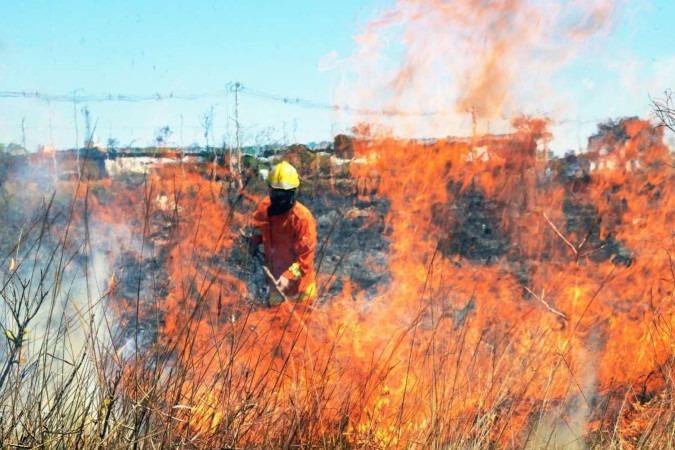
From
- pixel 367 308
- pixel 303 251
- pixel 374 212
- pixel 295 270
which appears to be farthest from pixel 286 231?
pixel 374 212

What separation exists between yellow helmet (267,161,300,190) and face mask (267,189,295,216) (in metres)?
0.05

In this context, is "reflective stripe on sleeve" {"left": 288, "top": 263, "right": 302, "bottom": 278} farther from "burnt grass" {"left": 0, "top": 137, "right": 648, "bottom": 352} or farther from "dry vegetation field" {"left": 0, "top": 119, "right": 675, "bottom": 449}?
"burnt grass" {"left": 0, "top": 137, "right": 648, "bottom": 352}

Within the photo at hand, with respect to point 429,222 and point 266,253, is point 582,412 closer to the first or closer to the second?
point 266,253

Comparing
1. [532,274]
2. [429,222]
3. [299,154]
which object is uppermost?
[299,154]

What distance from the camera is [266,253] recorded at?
552 cm

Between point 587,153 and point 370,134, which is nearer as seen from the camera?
point 370,134

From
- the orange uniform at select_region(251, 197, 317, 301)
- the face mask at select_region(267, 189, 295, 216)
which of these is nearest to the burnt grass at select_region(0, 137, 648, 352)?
the orange uniform at select_region(251, 197, 317, 301)

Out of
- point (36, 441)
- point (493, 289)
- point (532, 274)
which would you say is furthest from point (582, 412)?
point (532, 274)

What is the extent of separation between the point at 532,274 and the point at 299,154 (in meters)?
6.79

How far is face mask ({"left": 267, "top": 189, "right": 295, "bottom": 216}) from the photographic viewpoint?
211 inches

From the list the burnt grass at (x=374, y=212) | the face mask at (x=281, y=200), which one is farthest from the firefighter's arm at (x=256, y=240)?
the burnt grass at (x=374, y=212)

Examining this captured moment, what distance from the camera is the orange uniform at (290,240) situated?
5242 mm

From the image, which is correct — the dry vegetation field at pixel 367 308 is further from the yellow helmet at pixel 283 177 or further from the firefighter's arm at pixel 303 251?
the yellow helmet at pixel 283 177

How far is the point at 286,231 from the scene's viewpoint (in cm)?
538
